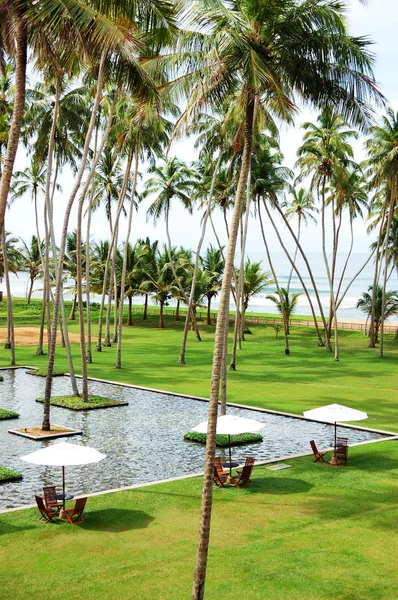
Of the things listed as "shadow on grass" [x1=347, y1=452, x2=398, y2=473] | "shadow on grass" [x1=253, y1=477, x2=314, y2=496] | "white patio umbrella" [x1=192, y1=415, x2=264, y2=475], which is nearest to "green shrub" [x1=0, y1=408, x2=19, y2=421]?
"white patio umbrella" [x1=192, y1=415, x2=264, y2=475]

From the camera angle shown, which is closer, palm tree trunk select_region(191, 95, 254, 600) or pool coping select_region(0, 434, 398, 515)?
palm tree trunk select_region(191, 95, 254, 600)

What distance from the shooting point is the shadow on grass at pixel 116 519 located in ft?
44.9

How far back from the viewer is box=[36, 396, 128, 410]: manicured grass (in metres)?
25.8

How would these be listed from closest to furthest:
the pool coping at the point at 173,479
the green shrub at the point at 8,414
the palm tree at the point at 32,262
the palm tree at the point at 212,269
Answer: the pool coping at the point at 173,479 → the green shrub at the point at 8,414 → the palm tree at the point at 212,269 → the palm tree at the point at 32,262

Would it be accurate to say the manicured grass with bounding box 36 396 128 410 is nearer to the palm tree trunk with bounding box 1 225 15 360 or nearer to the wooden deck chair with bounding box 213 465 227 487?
the palm tree trunk with bounding box 1 225 15 360

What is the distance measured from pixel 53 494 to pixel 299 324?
53.2m

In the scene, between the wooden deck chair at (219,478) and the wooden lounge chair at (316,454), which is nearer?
the wooden deck chair at (219,478)

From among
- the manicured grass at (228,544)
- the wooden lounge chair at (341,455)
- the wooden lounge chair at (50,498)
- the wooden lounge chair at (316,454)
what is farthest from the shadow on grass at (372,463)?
the wooden lounge chair at (50,498)

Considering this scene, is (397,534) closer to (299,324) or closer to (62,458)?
(62,458)

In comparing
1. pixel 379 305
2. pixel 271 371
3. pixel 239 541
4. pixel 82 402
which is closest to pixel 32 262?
pixel 379 305

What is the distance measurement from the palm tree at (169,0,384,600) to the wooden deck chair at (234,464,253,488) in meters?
6.37

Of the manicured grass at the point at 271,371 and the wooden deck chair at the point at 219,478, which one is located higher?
the manicured grass at the point at 271,371

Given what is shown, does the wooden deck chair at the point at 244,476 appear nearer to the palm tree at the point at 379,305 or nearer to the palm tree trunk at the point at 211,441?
the palm tree trunk at the point at 211,441

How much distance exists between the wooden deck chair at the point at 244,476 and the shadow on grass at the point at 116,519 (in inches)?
112
